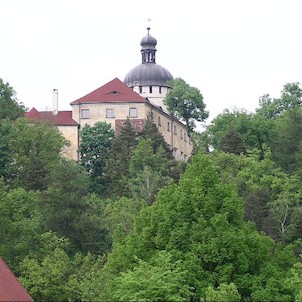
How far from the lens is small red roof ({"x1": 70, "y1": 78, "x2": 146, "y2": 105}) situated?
370 ft

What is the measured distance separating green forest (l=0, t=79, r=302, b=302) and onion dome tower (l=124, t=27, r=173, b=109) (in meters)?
15.6

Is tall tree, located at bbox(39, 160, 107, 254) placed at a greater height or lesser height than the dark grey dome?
lesser

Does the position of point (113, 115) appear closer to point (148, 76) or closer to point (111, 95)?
point (111, 95)

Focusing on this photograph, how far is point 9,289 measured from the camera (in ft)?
158

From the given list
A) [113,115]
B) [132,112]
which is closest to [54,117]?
[113,115]

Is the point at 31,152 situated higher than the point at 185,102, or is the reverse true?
the point at 185,102

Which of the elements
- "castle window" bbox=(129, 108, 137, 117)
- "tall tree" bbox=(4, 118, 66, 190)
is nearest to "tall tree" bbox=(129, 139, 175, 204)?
"tall tree" bbox=(4, 118, 66, 190)

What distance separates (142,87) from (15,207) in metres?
71.8

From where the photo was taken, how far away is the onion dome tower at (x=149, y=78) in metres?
134

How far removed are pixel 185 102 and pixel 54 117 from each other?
12847 millimetres

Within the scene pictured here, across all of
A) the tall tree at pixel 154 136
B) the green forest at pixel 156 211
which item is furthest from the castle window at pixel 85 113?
the tall tree at pixel 154 136

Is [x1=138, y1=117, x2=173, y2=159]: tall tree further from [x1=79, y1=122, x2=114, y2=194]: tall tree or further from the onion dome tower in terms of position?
the onion dome tower

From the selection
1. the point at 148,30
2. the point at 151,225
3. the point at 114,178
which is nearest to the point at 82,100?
the point at 114,178

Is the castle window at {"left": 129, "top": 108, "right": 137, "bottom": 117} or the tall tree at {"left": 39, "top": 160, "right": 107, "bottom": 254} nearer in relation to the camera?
the tall tree at {"left": 39, "top": 160, "right": 107, "bottom": 254}
